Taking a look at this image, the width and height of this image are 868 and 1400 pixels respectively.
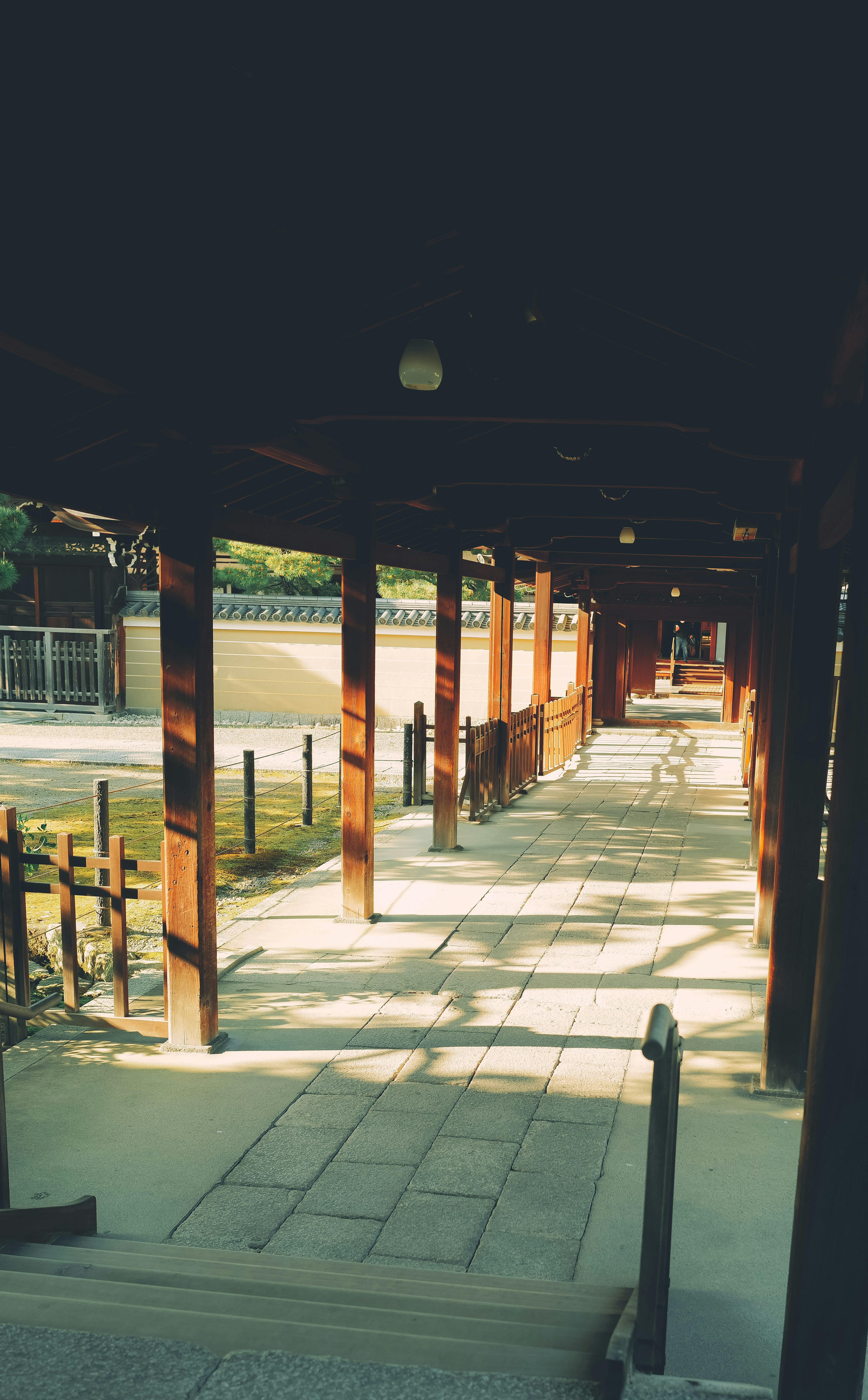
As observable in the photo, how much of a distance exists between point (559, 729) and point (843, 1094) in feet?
39.9

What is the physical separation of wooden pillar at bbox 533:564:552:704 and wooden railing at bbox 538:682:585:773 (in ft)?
0.69

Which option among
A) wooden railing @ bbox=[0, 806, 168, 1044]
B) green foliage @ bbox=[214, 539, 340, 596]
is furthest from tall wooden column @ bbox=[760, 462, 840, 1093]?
green foliage @ bbox=[214, 539, 340, 596]

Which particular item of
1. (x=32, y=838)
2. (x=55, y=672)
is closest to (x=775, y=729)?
(x=32, y=838)

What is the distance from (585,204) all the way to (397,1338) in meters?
3.31

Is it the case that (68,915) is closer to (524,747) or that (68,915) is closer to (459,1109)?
(459,1109)

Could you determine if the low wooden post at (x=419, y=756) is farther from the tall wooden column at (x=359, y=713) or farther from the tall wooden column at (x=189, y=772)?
the tall wooden column at (x=189, y=772)

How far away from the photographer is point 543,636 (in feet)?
44.5

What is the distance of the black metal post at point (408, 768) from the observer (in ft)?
36.6

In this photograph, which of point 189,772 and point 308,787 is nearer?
point 189,772

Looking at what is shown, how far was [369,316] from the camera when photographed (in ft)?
13.7

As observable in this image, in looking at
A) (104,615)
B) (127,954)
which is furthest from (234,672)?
(127,954)

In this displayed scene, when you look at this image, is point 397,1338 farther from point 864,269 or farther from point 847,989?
point 864,269

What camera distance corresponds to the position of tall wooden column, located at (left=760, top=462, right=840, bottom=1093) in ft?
12.7

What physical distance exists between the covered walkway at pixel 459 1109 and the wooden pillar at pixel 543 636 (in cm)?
657
